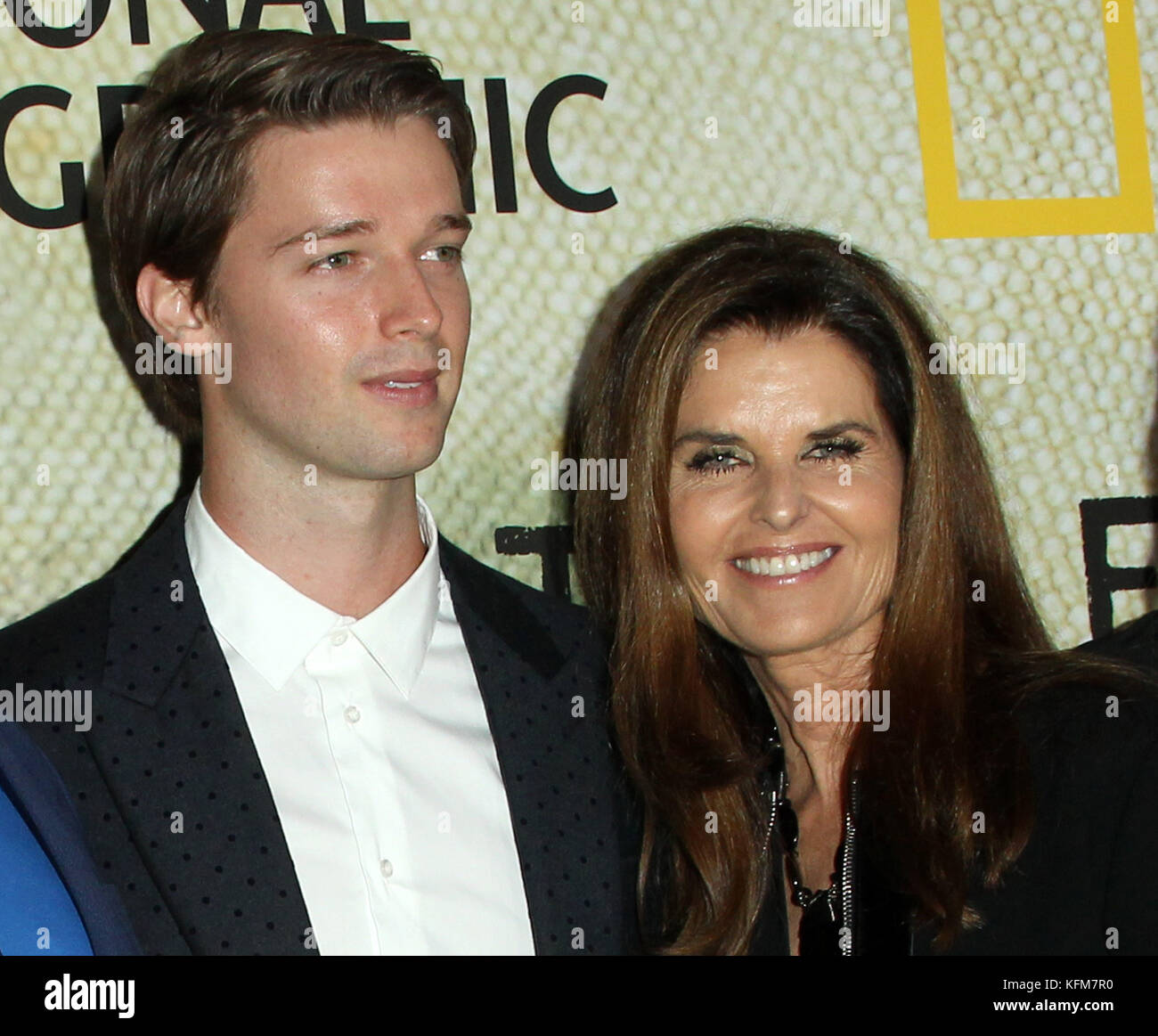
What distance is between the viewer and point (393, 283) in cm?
170

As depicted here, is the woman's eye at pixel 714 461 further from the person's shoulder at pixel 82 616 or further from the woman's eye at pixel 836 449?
the person's shoulder at pixel 82 616

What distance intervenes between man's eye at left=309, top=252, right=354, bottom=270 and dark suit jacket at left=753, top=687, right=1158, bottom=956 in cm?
93

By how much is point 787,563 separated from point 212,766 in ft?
2.26

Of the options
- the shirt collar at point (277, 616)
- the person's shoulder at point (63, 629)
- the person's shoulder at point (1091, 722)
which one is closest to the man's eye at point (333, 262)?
the shirt collar at point (277, 616)

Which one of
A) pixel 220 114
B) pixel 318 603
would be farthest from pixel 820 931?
pixel 220 114

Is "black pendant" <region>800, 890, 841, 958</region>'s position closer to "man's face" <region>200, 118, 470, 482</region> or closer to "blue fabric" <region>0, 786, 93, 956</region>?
"man's face" <region>200, 118, 470, 482</region>

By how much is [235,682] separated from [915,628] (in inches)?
30.8

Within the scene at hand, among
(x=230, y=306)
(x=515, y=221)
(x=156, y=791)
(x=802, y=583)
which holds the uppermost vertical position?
A: (x=515, y=221)

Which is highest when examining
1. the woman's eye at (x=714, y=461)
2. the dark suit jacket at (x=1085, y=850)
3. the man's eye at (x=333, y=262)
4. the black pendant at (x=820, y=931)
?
the man's eye at (x=333, y=262)

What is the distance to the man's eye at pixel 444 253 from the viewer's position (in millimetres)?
1758

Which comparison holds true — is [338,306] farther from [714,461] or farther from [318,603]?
[714,461]

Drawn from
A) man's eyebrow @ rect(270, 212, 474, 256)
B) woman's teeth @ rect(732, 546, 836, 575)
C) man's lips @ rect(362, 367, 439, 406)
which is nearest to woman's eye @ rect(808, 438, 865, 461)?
woman's teeth @ rect(732, 546, 836, 575)
